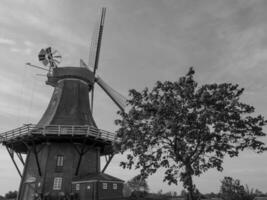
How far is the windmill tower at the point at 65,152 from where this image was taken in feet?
76.0

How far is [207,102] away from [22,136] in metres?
17.9

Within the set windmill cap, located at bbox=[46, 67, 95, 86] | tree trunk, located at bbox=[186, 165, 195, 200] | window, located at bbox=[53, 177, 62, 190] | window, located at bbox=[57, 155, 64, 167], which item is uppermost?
windmill cap, located at bbox=[46, 67, 95, 86]

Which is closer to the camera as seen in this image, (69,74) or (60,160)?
(60,160)

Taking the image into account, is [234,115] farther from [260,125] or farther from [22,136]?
[22,136]

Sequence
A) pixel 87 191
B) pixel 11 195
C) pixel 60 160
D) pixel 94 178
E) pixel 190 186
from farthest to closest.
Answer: pixel 11 195 → pixel 60 160 → pixel 94 178 → pixel 87 191 → pixel 190 186

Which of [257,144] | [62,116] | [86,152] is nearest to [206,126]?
[257,144]

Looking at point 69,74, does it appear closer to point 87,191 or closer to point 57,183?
point 57,183

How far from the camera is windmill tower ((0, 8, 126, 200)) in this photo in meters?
23.2

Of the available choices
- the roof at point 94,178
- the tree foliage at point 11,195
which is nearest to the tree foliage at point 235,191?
the roof at point 94,178

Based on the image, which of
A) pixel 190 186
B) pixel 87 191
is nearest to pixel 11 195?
pixel 87 191

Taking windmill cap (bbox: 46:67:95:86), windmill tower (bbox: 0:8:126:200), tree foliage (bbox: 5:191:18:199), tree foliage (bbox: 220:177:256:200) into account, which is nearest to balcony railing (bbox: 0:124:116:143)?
windmill tower (bbox: 0:8:126:200)

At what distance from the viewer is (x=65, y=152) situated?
2523 centimetres

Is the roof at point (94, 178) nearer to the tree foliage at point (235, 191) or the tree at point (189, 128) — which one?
the tree at point (189, 128)

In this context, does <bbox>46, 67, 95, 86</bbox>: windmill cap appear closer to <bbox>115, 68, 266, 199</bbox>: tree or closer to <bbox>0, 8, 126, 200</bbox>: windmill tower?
<bbox>0, 8, 126, 200</bbox>: windmill tower
